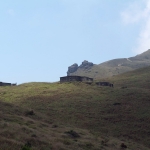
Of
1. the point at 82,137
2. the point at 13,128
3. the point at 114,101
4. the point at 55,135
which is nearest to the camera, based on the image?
the point at 13,128

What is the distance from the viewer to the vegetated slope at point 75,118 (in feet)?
75.6

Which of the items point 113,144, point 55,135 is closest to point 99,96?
point 113,144

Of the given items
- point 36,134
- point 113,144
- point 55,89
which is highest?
point 55,89

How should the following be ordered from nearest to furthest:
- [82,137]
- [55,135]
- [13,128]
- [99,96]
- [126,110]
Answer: [13,128]
[55,135]
[82,137]
[126,110]
[99,96]

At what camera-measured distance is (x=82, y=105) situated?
53.3 m

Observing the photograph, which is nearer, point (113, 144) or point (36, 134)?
point (36, 134)

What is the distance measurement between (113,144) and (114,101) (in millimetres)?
28400

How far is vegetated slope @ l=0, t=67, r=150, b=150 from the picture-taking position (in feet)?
75.6

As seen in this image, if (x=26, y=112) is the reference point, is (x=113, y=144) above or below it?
below

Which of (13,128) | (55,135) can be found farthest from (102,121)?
(13,128)

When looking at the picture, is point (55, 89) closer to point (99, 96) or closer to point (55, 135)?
point (99, 96)

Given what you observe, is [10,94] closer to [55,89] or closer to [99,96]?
[55,89]

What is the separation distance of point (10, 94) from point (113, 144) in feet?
137

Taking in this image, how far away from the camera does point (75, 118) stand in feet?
146
